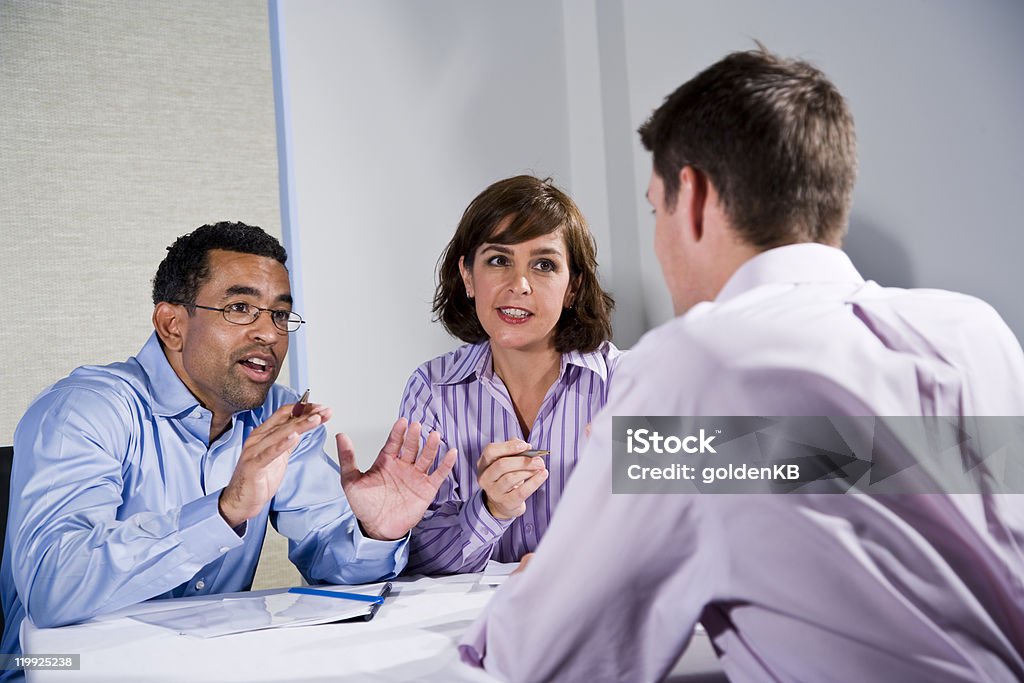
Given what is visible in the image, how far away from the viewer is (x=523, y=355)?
77.4 inches

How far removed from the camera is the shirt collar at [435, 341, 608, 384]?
193 centimetres

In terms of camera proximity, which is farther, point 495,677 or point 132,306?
point 132,306

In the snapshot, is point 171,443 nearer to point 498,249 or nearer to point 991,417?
point 498,249

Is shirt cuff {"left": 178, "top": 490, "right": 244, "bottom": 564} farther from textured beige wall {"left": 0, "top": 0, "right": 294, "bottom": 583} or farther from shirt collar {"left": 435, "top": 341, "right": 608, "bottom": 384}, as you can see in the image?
textured beige wall {"left": 0, "top": 0, "right": 294, "bottom": 583}

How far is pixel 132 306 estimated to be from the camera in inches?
95.7

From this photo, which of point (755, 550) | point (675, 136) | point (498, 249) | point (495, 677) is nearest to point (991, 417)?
point (755, 550)

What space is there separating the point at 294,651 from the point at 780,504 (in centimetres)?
63

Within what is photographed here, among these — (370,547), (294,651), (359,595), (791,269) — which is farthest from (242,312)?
(791,269)

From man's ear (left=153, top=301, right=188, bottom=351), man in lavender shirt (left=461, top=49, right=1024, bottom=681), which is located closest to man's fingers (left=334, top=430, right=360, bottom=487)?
man's ear (left=153, top=301, right=188, bottom=351)

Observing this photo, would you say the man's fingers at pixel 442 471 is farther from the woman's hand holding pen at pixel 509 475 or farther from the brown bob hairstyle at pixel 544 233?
the brown bob hairstyle at pixel 544 233

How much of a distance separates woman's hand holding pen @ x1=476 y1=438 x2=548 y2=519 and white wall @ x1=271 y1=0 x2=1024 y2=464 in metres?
1.18

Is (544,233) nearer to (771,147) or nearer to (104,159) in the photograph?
(771,147)

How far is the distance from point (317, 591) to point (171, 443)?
1.55 feet

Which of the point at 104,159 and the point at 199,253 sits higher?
the point at 104,159
